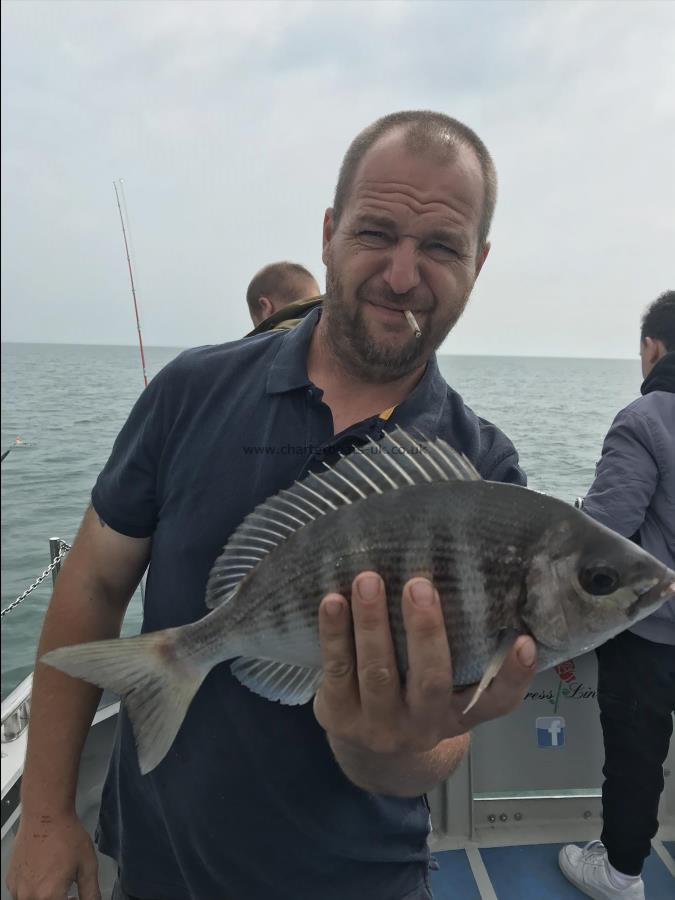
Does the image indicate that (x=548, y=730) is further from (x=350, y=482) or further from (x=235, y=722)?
(x=350, y=482)

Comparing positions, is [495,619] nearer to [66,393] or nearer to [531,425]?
[531,425]

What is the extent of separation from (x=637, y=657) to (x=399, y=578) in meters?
2.11

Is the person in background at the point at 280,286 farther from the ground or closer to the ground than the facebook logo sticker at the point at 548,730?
farther from the ground

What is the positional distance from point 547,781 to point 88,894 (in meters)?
2.89

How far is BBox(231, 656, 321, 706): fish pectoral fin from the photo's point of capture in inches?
53.9

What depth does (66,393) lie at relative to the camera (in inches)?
1105

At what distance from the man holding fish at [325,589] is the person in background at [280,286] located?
2629mm

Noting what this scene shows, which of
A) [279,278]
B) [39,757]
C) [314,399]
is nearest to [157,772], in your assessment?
[39,757]

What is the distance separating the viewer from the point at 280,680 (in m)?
1.39

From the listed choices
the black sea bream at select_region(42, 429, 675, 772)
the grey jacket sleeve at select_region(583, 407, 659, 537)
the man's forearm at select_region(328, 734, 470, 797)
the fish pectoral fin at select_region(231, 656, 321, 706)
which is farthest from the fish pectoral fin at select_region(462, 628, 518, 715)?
the grey jacket sleeve at select_region(583, 407, 659, 537)

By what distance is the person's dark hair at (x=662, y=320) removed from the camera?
10.8 feet

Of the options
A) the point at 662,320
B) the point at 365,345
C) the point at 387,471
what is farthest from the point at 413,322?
the point at 662,320

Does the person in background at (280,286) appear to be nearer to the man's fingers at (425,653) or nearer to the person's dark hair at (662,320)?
the person's dark hair at (662,320)

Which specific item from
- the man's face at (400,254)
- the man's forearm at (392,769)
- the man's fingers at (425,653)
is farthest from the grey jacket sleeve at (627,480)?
the man's fingers at (425,653)
